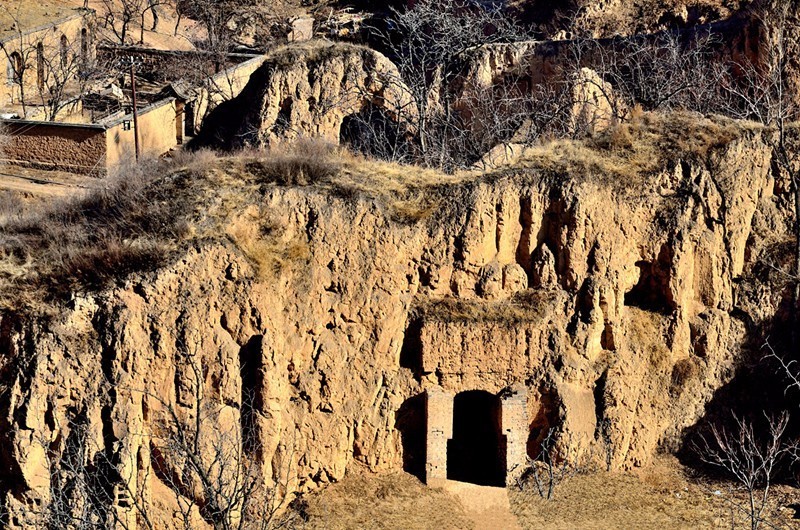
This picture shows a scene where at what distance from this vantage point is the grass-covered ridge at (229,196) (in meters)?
22.7

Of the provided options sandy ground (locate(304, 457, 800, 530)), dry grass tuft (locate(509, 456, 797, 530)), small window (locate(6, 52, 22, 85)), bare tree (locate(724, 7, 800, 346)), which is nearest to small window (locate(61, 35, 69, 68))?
small window (locate(6, 52, 22, 85))

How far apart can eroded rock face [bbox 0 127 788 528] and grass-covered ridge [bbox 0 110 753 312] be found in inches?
12.4

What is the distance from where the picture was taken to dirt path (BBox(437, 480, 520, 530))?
23.6 metres

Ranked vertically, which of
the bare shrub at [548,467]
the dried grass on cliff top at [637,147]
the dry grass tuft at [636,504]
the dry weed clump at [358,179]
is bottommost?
the dry grass tuft at [636,504]

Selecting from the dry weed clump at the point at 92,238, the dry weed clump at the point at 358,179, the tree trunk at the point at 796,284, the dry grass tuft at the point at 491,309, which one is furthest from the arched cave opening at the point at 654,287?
the dry weed clump at the point at 92,238

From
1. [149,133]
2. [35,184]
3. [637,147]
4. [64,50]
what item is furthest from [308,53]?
[64,50]

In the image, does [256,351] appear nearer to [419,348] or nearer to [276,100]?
[419,348]

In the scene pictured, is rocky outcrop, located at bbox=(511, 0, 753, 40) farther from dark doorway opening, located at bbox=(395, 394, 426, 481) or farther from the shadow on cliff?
dark doorway opening, located at bbox=(395, 394, 426, 481)

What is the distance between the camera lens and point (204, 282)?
2284cm

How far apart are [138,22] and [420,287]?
122 feet

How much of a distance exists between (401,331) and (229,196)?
12.9ft

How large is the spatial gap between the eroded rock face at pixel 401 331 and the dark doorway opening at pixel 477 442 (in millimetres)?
790

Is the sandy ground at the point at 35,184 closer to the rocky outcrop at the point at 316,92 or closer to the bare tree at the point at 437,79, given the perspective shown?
the rocky outcrop at the point at 316,92

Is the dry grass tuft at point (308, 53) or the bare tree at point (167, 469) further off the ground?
the dry grass tuft at point (308, 53)
